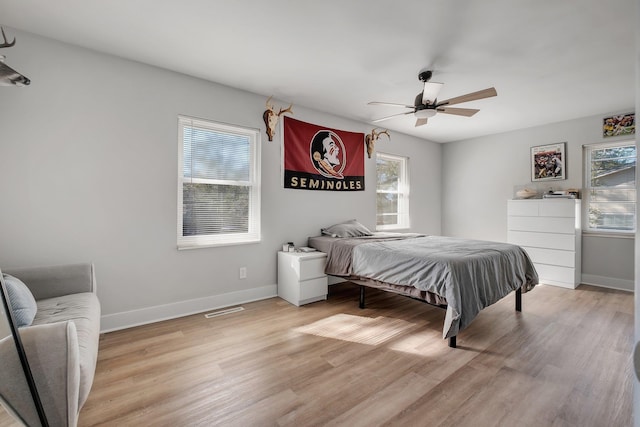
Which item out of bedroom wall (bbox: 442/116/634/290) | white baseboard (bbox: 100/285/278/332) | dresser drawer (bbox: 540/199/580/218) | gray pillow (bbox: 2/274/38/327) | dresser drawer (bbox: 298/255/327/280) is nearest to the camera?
gray pillow (bbox: 2/274/38/327)

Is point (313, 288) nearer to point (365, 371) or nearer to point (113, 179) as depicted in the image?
point (365, 371)

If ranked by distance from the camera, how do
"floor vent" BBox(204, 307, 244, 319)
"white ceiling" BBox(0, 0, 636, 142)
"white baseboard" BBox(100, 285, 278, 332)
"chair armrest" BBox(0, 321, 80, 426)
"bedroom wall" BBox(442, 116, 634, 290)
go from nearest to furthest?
"chair armrest" BBox(0, 321, 80, 426) < "white ceiling" BBox(0, 0, 636, 142) < "white baseboard" BBox(100, 285, 278, 332) < "floor vent" BBox(204, 307, 244, 319) < "bedroom wall" BBox(442, 116, 634, 290)

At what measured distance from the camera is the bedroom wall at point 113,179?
231 centimetres

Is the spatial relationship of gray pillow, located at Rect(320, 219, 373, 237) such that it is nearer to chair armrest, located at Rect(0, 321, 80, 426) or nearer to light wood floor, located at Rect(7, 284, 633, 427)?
light wood floor, located at Rect(7, 284, 633, 427)

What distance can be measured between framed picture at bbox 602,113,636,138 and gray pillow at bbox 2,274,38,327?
260 inches

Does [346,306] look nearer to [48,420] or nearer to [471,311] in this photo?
[471,311]

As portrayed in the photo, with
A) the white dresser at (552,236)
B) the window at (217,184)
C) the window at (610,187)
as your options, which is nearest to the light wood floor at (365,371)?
the window at (217,184)

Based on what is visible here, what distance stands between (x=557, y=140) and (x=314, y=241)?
4325 millimetres

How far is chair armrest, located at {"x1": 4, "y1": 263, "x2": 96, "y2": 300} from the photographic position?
202 cm

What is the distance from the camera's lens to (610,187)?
423cm

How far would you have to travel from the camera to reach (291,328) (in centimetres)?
272

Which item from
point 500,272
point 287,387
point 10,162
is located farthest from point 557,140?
point 10,162

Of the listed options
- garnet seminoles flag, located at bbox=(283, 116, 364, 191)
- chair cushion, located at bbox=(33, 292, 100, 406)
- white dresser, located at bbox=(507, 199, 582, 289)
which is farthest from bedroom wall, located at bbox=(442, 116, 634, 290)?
chair cushion, located at bbox=(33, 292, 100, 406)

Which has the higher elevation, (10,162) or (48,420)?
(10,162)
